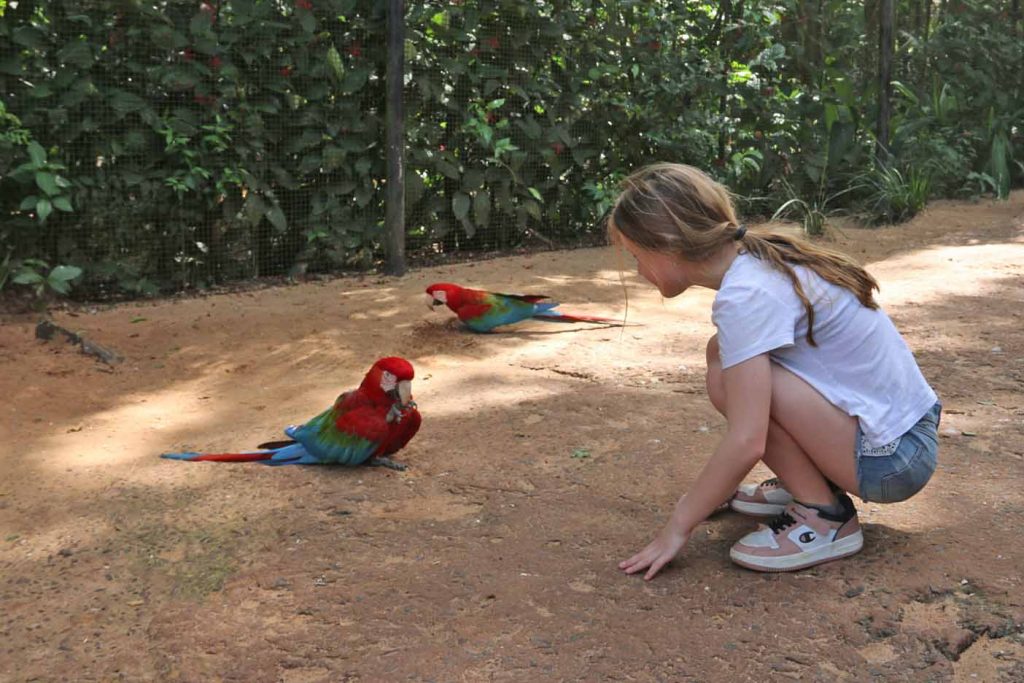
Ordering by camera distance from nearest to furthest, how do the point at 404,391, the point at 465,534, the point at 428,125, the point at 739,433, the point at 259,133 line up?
the point at 739,433 < the point at 465,534 < the point at 404,391 < the point at 259,133 < the point at 428,125

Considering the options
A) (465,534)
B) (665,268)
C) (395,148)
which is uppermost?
(395,148)

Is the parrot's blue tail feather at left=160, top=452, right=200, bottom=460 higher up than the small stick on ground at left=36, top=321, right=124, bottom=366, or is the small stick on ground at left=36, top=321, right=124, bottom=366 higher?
the small stick on ground at left=36, top=321, right=124, bottom=366

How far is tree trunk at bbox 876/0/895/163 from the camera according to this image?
7926mm

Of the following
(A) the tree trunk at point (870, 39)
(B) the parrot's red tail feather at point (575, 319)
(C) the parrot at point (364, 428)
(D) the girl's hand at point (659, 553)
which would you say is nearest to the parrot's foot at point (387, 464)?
(C) the parrot at point (364, 428)

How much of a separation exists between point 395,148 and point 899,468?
4.23m

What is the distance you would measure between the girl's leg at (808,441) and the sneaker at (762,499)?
0.22m

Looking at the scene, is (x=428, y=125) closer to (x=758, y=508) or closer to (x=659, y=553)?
(x=758, y=508)

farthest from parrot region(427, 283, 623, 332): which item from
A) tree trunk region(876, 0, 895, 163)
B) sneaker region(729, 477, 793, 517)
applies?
tree trunk region(876, 0, 895, 163)

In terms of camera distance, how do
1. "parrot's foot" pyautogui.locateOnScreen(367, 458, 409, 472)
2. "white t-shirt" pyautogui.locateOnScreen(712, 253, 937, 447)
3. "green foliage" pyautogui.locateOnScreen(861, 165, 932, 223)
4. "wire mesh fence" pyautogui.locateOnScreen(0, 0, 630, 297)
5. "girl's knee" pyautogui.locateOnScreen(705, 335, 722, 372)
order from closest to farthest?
1. "white t-shirt" pyautogui.locateOnScreen(712, 253, 937, 447)
2. "girl's knee" pyautogui.locateOnScreen(705, 335, 722, 372)
3. "parrot's foot" pyautogui.locateOnScreen(367, 458, 409, 472)
4. "wire mesh fence" pyautogui.locateOnScreen(0, 0, 630, 297)
5. "green foliage" pyautogui.locateOnScreen(861, 165, 932, 223)

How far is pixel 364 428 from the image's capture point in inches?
109

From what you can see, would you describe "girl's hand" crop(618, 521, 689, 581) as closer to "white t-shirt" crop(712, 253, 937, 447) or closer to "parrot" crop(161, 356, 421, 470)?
"white t-shirt" crop(712, 253, 937, 447)

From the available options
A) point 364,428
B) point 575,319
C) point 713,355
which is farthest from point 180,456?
point 575,319

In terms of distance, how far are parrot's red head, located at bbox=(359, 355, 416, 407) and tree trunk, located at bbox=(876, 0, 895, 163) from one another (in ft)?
21.0

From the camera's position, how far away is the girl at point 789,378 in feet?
6.50
